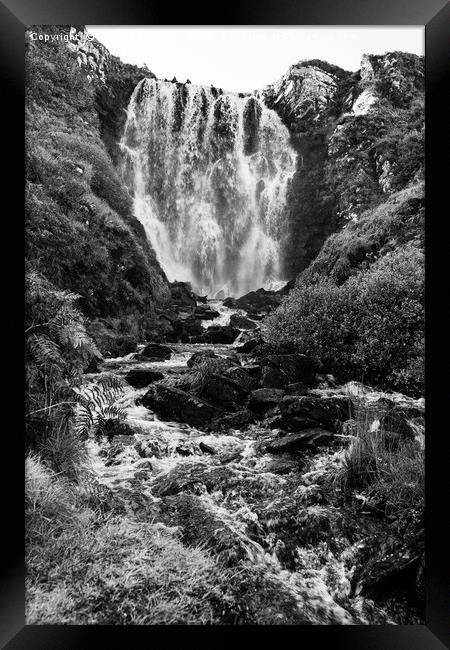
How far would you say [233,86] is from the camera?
9.12 feet

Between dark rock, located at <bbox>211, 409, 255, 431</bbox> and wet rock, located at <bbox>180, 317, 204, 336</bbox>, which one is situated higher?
wet rock, located at <bbox>180, 317, 204, 336</bbox>

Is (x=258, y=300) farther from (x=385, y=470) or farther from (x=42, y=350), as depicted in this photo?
(x=42, y=350)

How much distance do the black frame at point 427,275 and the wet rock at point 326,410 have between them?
519mm

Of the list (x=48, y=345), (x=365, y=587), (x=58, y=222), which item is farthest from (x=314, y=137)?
(x=365, y=587)

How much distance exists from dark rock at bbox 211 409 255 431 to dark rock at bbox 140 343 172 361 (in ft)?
1.90

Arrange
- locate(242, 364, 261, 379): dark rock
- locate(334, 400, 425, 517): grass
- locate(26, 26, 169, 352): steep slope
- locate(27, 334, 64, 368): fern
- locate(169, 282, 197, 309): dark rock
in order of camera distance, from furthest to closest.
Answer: locate(169, 282, 197, 309): dark rock < locate(242, 364, 261, 379): dark rock < locate(26, 26, 169, 352): steep slope < locate(27, 334, 64, 368): fern < locate(334, 400, 425, 517): grass

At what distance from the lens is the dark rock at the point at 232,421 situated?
2713 mm

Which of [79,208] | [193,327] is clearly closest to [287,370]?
[193,327]

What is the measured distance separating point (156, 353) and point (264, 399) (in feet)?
2.77

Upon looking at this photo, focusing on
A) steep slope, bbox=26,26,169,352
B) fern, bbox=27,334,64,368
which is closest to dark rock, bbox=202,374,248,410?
steep slope, bbox=26,26,169,352

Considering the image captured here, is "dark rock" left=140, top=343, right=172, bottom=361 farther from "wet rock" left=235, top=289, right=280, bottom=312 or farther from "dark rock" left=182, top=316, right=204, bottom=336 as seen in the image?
"wet rock" left=235, top=289, right=280, bottom=312

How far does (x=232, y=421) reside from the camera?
8.93ft

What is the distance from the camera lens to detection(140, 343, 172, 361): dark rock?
2.80 m

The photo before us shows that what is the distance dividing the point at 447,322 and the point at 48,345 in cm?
261
